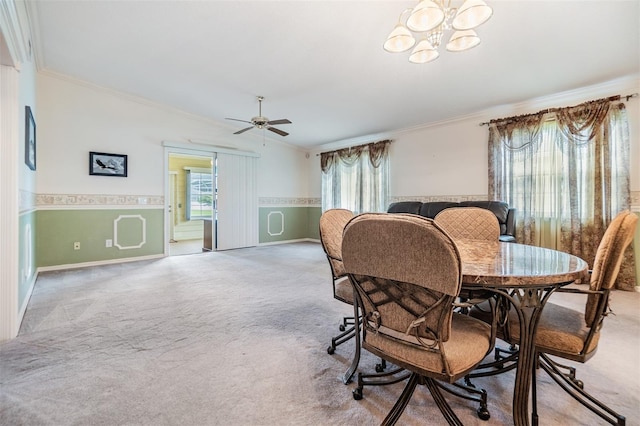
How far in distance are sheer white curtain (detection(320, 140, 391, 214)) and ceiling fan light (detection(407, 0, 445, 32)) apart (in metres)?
3.78

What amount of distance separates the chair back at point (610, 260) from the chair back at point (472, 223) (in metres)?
1.06

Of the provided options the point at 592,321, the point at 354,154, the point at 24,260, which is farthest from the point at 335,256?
the point at 354,154

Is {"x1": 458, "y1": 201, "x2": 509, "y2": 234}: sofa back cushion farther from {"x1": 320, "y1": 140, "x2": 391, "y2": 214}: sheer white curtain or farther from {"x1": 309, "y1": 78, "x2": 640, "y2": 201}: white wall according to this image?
{"x1": 320, "y1": 140, "x2": 391, "y2": 214}: sheer white curtain

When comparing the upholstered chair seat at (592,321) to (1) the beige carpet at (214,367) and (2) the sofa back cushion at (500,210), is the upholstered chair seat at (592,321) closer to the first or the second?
(1) the beige carpet at (214,367)

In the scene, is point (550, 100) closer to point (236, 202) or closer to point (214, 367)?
point (214, 367)

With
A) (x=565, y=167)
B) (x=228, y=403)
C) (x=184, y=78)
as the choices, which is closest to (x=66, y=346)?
(x=228, y=403)

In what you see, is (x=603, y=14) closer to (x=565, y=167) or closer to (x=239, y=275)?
(x=565, y=167)

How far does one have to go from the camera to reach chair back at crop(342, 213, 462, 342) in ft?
3.02

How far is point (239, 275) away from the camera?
394cm

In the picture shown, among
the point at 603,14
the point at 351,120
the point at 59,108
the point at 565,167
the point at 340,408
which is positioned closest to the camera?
the point at 340,408

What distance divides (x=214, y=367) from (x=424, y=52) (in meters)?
2.73

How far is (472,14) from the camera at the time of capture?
184 cm

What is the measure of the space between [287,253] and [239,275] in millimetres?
1782

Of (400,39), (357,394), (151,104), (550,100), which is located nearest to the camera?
(357,394)
